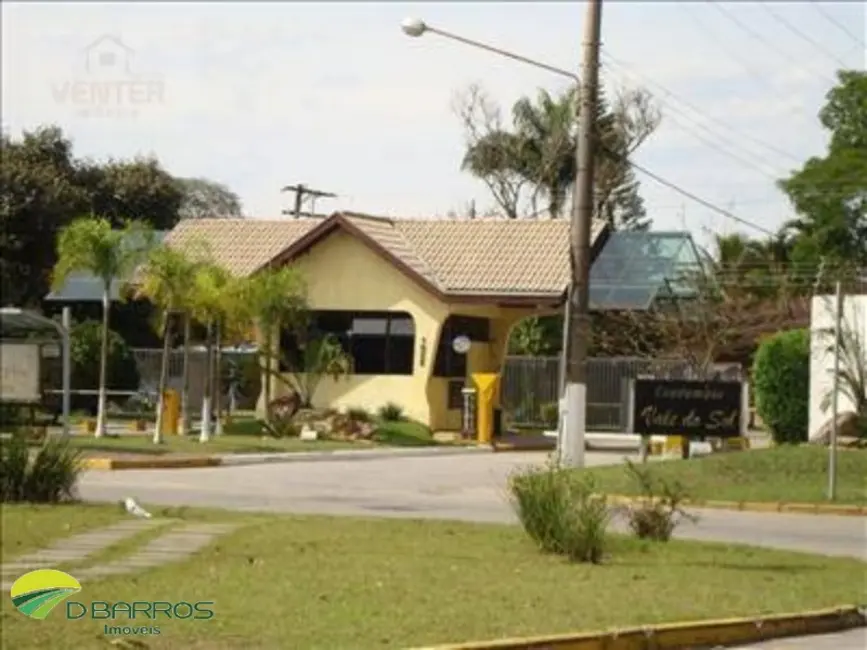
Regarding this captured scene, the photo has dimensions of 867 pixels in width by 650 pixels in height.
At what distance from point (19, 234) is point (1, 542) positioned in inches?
225

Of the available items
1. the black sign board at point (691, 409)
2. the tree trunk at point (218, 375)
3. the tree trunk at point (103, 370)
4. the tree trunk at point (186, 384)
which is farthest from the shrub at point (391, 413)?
the black sign board at point (691, 409)

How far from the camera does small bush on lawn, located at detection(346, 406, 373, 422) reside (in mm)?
37594

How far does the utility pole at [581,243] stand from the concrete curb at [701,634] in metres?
11.3

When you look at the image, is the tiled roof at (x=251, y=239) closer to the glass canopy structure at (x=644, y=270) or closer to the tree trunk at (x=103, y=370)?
the tree trunk at (x=103, y=370)

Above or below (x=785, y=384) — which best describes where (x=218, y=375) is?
below

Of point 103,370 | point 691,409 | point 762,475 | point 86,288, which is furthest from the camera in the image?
point 86,288

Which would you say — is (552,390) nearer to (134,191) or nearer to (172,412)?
(172,412)

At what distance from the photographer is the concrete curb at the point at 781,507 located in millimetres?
22125

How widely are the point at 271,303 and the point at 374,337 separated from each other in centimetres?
483

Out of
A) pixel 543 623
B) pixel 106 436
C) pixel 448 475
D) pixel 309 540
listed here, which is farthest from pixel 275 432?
pixel 543 623

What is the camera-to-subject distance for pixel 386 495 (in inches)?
955

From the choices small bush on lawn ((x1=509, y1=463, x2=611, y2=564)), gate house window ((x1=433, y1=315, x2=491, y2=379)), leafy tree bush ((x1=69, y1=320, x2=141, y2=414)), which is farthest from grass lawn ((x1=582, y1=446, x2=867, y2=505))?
gate house window ((x1=433, y1=315, x2=491, y2=379))

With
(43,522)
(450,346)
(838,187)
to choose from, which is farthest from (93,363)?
(43,522)

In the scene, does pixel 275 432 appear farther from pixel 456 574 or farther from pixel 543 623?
pixel 543 623
